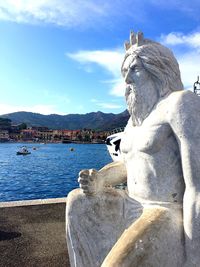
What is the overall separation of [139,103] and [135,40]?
0.52 meters

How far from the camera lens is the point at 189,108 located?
2744 mm

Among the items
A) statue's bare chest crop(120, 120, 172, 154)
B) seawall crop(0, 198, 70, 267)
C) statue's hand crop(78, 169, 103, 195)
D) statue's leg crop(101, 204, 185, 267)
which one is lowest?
seawall crop(0, 198, 70, 267)

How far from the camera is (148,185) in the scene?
2953 mm

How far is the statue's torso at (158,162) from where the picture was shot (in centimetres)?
286

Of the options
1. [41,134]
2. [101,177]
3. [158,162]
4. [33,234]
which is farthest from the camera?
[41,134]

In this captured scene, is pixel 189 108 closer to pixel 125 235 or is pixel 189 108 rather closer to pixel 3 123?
pixel 125 235

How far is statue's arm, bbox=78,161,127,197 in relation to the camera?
3152 millimetres

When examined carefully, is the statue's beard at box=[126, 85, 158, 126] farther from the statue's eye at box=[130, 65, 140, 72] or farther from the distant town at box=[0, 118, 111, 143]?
the distant town at box=[0, 118, 111, 143]

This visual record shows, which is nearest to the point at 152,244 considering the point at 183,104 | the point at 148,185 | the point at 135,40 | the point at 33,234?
the point at 148,185

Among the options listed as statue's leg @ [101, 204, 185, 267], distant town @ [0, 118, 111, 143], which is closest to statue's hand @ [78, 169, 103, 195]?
statue's leg @ [101, 204, 185, 267]

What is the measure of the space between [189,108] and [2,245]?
14.5 ft

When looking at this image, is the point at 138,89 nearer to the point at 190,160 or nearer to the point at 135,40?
the point at 135,40

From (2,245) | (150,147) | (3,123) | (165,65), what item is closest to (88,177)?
(150,147)

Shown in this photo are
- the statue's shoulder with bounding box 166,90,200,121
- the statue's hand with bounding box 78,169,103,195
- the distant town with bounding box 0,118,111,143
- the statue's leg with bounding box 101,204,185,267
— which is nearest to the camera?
the statue's leg with bounding box 101,204,185,267
